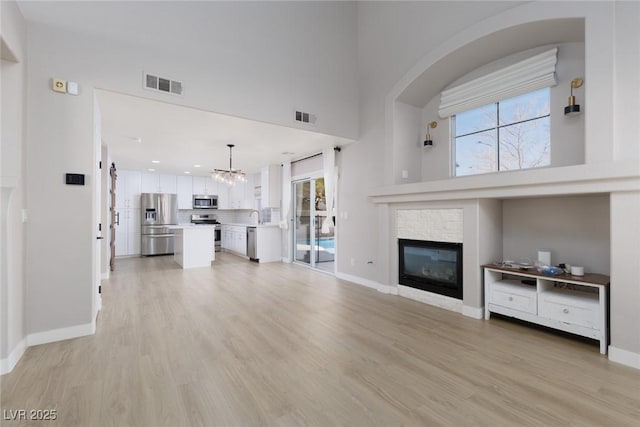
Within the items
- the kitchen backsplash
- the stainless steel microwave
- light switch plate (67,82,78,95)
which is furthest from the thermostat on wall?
the stainless steel microwave

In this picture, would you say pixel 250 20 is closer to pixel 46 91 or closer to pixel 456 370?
pixel 46 91

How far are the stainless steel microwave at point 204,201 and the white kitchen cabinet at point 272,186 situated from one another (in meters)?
2.83

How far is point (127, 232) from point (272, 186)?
4.45 m

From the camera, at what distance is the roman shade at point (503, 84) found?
3.26m

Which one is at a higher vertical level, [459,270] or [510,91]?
[510,91]

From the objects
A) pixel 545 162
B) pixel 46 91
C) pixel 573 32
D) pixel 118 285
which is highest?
pixel 573 32

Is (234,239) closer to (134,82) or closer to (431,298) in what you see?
(134,82)

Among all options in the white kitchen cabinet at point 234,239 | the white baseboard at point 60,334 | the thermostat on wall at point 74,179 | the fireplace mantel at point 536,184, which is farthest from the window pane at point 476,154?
the white kitchen cabinet at point 234,239

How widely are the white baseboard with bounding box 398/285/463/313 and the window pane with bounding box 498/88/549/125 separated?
8.01ft

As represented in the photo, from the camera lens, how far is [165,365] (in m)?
2.28

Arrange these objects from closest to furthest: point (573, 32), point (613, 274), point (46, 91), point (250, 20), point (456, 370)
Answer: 1. point (456, 370)
2. point (613, 274)
3. point (46, 91)
4. point (573, 32)
5. point (250, 20)

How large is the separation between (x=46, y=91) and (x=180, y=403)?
10.0ft

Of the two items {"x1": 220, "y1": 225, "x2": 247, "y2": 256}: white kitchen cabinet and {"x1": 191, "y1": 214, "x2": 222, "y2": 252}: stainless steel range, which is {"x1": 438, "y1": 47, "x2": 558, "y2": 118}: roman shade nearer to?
{"x1": 220, "y1": 225, "x2": 247, "y2": 256}: white kitchen cabinet

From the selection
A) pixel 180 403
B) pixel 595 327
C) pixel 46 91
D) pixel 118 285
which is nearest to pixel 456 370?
pixel 595 327
